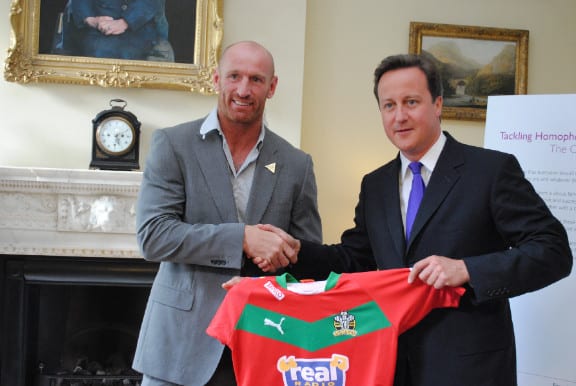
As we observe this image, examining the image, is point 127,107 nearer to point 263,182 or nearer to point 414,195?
point 263,182

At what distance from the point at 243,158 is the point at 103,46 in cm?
263

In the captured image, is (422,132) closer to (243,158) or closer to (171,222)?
(243,158)

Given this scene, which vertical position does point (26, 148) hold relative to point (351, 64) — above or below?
below

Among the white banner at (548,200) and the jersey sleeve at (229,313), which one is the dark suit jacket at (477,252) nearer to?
the jersey sleeve at (229,313)

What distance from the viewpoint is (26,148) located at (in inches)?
181

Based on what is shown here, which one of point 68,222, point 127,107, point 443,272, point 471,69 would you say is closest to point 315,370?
point 443,272

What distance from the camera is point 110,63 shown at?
459 centimetres

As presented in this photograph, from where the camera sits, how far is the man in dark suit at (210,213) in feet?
6.91

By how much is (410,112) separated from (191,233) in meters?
0.70

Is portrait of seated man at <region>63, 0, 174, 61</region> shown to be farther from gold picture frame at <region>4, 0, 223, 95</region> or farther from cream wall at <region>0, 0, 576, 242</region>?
cream wall at <region>0, 0, 576, 242</region>

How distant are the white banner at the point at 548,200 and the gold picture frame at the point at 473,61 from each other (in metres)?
1.95

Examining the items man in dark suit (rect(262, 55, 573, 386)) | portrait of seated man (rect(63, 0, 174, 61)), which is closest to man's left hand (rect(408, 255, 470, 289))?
Result: man in dark suit (rect(262, 55, 573, 386))

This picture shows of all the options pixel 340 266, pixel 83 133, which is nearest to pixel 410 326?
pixel 340 266

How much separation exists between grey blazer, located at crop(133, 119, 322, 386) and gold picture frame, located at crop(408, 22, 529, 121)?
10.3 ft
